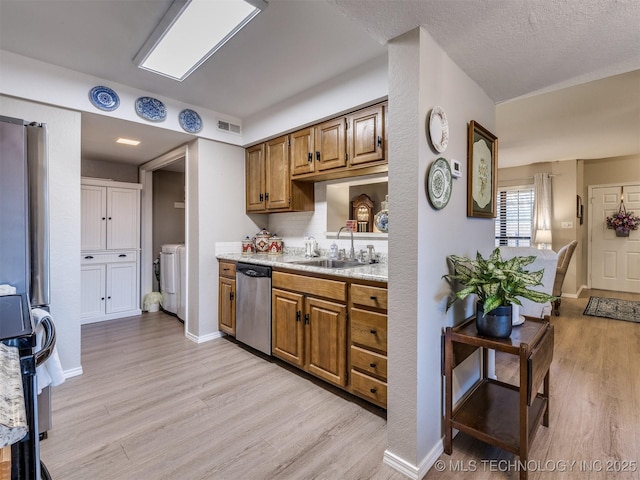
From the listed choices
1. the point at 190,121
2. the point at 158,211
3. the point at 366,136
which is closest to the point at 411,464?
the point at 366,136

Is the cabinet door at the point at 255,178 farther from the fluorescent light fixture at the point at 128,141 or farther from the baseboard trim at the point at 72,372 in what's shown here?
the baseboard trim at the point at 72,372

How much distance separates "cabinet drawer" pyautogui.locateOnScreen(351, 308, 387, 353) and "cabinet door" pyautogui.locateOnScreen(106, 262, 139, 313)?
142 inches

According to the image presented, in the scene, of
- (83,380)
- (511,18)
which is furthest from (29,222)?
(511,18)

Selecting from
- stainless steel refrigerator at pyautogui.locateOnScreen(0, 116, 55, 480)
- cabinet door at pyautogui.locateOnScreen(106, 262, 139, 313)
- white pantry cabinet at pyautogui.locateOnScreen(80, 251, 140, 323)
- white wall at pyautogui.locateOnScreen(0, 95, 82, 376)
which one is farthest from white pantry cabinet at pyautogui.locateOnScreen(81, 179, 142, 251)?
stainless steel refrigerator at pyautogui.locateOnScreen(0, 116, 55, 480)

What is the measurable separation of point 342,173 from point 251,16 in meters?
1.34

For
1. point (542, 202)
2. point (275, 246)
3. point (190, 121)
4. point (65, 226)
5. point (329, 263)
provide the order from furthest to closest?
point (542, 202) → point (275, 246) → point (190, 121) → point (329, 263) → point (65, 226)

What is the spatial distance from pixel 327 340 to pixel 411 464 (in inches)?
Result: 36.0

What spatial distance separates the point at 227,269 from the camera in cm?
334

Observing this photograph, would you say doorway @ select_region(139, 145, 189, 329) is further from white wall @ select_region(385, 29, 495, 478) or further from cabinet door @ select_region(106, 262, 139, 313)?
white wall @ select_region(385, 29, 495, 478)

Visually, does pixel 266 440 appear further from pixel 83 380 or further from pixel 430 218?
pixel 83 380

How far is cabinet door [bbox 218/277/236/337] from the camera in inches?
128

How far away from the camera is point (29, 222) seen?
1.70 m

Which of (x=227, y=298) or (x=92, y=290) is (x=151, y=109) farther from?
(x=92, y=290)

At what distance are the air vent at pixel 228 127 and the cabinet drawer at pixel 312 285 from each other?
5.80 ft
